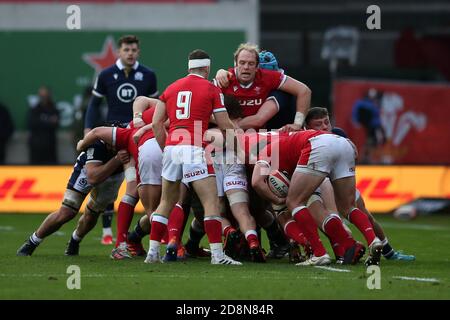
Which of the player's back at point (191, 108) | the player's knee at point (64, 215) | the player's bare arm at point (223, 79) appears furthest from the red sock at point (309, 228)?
the player's knee at point (64, 215)

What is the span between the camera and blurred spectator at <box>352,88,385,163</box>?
24156 millimetres

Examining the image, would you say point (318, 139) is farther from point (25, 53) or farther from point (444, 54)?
point (444, 54)

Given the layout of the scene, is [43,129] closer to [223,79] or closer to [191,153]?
[223,79]

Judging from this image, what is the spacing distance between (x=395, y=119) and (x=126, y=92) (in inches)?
406

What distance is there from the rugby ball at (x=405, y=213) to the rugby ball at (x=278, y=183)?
8.56m

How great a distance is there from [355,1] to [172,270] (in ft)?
68.9

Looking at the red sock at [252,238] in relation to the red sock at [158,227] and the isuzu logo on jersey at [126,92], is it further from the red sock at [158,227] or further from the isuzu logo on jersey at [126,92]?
the isuzu logo on jersey at [126,92]

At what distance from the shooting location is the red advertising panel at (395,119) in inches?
946

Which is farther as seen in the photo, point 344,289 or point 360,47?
point 360,47

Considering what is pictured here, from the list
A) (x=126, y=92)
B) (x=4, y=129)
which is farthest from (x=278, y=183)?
(x=4, y=129)

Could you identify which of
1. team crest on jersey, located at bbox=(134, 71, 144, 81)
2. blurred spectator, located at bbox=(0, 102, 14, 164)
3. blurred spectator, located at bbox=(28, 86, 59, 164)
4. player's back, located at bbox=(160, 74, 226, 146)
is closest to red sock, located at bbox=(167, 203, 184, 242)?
player's back, located at bbox=(160, 74, 226, 146)

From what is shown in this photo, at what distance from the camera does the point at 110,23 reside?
26.3 m

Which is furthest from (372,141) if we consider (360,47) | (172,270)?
(172,270)

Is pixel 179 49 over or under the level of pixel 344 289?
over
